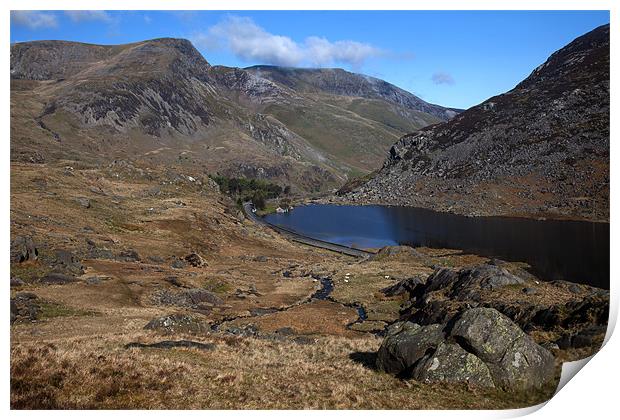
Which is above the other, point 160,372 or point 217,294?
point 160,372

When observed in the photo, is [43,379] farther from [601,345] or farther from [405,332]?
[601,345]

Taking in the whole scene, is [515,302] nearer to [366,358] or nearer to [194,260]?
[366,358]

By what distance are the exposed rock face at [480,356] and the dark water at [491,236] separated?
5693 centimetres

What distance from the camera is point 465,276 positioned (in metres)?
52.2

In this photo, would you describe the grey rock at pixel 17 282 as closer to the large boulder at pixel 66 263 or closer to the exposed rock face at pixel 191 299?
the large boulder at pixel 66 263

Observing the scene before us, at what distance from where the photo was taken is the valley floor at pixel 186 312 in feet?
61.0

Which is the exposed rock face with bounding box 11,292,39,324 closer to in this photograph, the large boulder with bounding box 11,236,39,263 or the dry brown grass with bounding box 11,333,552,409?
the dry brown grass with bounding box 11,333,552,409

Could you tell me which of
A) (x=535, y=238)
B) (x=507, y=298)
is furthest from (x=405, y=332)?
(x=535, y=238)

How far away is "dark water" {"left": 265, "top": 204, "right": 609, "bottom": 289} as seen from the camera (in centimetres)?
8988

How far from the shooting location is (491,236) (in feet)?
447

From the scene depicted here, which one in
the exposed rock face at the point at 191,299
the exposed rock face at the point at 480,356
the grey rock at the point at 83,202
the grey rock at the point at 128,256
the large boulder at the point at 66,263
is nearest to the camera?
the exposed rock face at the point at 480,356

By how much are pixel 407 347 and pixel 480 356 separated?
3.45 m

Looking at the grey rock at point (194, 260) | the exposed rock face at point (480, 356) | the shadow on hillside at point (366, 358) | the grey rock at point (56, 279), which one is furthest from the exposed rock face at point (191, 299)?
the exposed rock face at point (480, 356)

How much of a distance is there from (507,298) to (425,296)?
16215 mm
